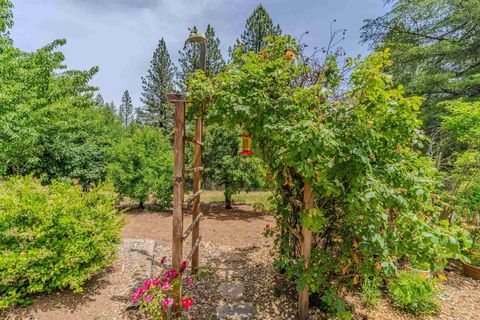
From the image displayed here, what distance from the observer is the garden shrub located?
173cm

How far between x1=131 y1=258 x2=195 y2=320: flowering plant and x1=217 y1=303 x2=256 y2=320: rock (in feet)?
1.45

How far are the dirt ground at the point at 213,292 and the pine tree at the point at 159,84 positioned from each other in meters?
15.8

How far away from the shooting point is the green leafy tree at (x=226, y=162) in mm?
6785

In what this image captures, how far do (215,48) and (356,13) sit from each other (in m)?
9.64

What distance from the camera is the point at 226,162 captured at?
6.70m

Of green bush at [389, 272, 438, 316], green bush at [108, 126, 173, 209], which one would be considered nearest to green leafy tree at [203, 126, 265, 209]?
green bush at [108, 126, 173, 209]

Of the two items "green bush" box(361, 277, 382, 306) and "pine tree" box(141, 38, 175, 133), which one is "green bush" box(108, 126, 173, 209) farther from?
"pine tree" box(141, 38, 175, 133)

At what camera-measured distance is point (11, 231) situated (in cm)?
233

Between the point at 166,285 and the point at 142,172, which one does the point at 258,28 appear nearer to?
the point at 142,172

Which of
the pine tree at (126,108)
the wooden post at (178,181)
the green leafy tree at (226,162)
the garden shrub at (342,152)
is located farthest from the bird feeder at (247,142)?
the pine tree at (126,108)

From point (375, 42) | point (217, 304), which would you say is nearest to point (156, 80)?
point (375, 42)

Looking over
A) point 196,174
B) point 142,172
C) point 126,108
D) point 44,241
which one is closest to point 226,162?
point 142,172

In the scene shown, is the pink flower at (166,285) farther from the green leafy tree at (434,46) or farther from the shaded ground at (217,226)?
the green leafy tree at (434,46)

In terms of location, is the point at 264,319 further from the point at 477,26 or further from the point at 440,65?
the point at 477,26
